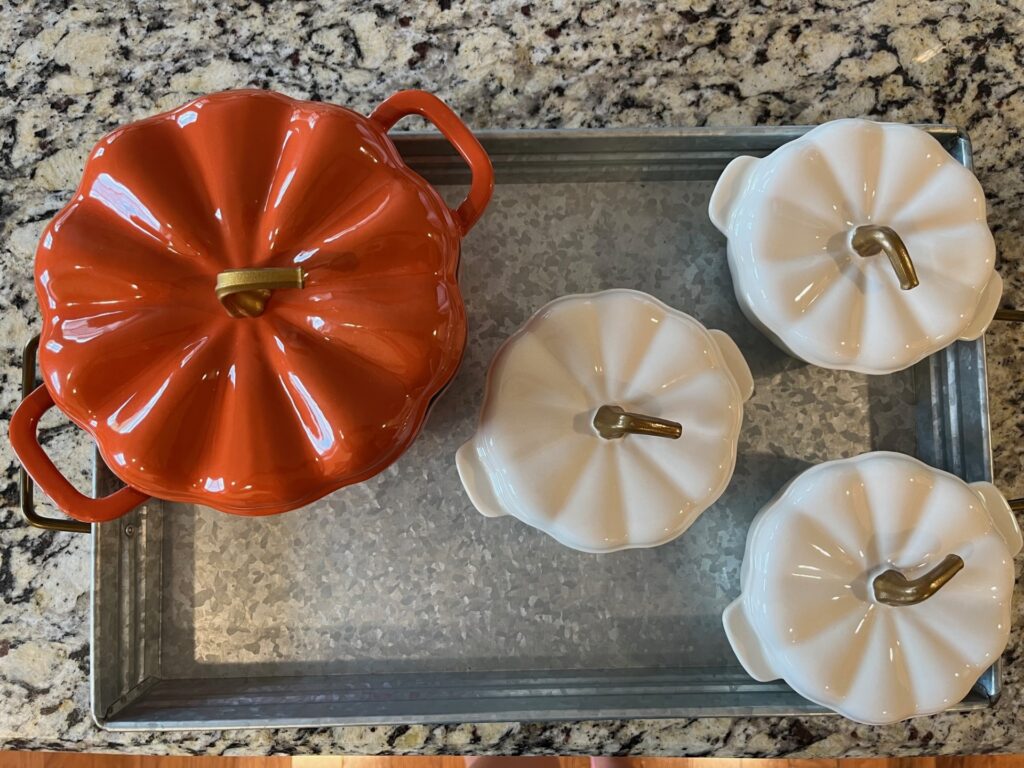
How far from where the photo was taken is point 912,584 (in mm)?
586

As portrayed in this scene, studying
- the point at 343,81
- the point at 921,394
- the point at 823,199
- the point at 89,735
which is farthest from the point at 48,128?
the point at 921,394

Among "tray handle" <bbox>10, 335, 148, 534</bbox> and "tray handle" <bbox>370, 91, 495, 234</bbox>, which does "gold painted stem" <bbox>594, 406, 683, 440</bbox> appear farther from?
"tray handle" <bbox>10, 335, 148, 534</bbox>

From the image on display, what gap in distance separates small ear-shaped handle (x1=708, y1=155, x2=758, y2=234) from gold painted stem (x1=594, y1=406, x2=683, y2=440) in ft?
0.68

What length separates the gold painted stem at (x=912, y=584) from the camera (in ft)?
1.87

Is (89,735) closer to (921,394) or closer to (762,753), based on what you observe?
(762,753)

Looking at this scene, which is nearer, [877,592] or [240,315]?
[240,315]

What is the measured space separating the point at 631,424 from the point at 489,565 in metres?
0.24

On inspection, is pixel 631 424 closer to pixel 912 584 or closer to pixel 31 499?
pixel 912 584

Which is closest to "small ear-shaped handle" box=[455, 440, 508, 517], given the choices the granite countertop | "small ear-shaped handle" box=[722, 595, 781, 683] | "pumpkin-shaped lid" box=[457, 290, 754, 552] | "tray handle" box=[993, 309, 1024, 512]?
"pumpkin-shaped lid" box=[457, 290, 754, 552]

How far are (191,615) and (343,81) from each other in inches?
22.4

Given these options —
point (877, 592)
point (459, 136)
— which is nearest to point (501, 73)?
point (459, 136)

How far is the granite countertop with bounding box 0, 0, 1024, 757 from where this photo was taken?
0.76 m

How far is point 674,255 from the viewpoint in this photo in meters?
0.74

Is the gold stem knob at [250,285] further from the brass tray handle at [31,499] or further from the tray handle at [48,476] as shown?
the brass tray handle at [31,499]
